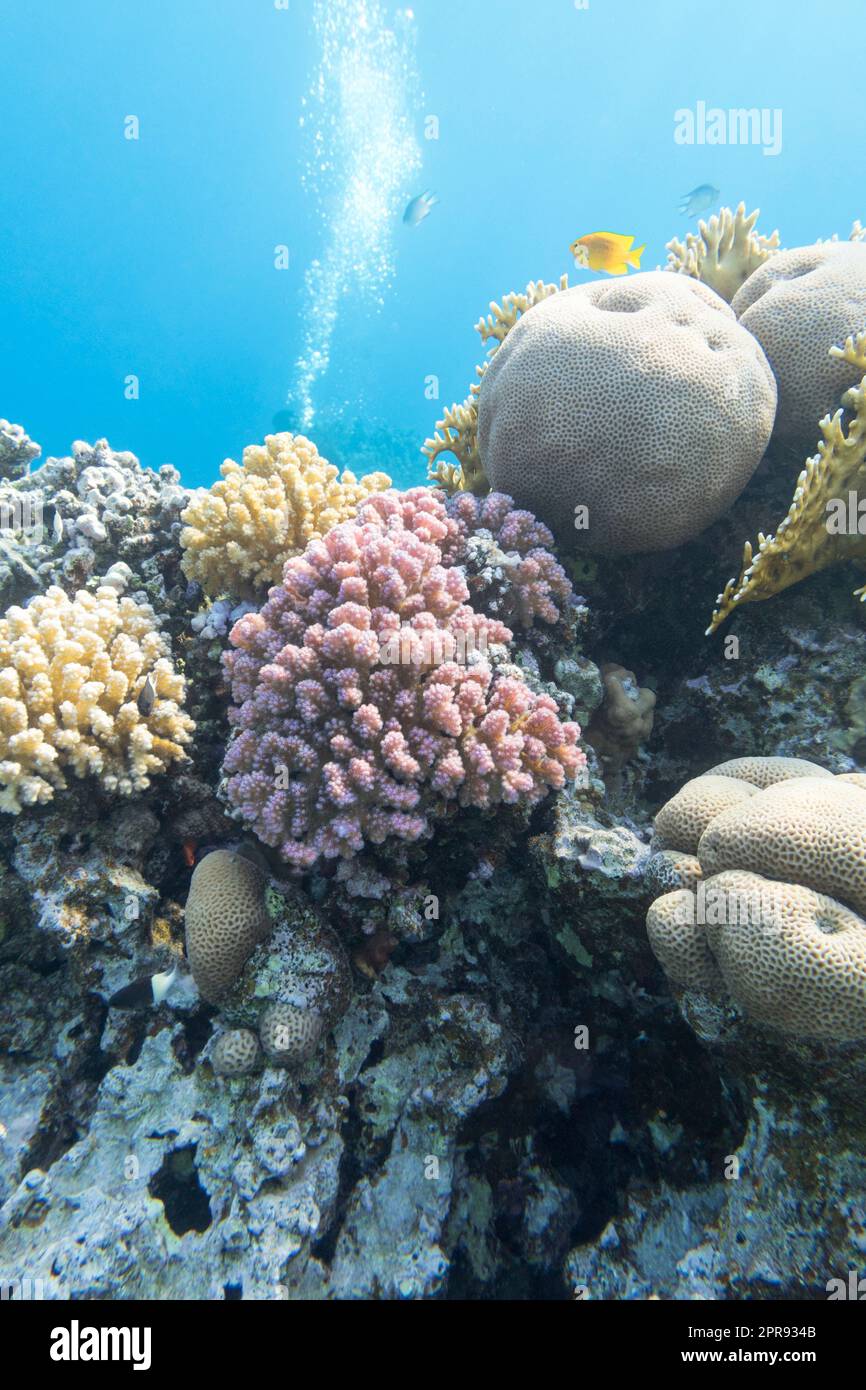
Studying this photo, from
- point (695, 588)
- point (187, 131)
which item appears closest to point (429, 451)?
point (695, 588)

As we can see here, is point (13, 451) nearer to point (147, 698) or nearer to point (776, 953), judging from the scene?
point (147, 698)

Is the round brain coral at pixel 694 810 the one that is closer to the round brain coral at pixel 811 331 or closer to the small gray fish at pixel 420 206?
the round brain coral at pixel 811 331

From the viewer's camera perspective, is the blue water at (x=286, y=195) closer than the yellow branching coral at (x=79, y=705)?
No

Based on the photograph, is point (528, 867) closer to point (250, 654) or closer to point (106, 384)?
point (250, 654)

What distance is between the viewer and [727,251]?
170 inches

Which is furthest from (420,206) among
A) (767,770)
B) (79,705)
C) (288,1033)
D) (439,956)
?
(288,1033)

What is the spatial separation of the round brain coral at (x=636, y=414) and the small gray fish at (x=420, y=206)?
10.4 m

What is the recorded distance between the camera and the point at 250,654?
294 centimetres

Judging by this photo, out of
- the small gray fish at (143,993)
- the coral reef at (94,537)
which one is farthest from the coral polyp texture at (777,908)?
the coral reef at (94,537)

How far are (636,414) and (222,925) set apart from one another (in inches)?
125

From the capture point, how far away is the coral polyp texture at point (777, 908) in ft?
6.44

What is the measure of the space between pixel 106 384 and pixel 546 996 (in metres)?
85.4

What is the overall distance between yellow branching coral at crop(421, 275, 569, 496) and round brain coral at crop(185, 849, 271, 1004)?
3052mm

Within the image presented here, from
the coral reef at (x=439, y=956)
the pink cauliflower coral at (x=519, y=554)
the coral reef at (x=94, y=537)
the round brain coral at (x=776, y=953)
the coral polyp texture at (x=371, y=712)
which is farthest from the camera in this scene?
the coral reef at (x=94, y=537)
